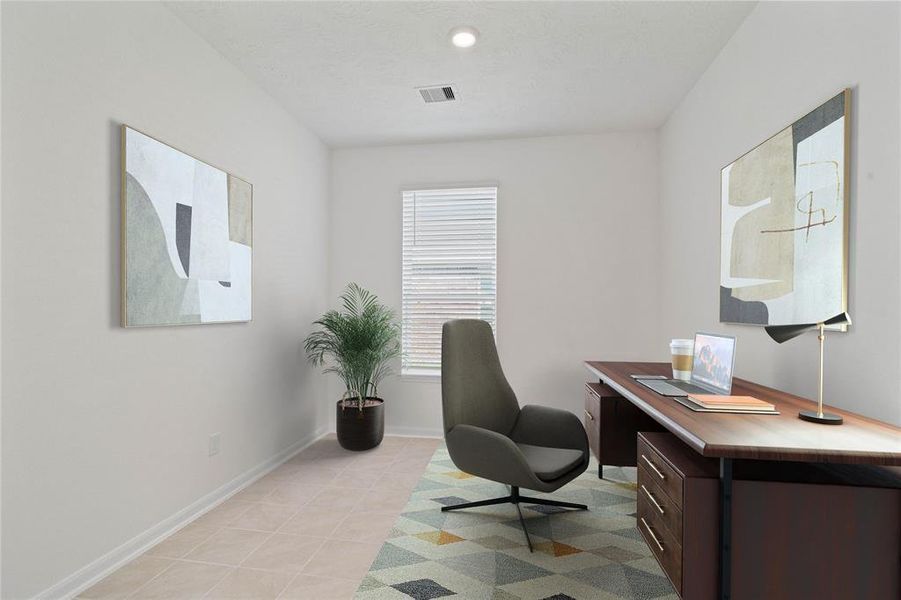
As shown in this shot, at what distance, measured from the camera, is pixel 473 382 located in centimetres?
270

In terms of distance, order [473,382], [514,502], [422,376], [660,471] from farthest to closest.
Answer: [422,376]
[473,382]
[514,502]
[660,471]

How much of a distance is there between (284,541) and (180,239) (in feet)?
5.36

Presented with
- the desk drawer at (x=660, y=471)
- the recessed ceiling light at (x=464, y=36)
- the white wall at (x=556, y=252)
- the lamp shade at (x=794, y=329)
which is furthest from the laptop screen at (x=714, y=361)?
the recessed ceiling light at (x=464, y=36)

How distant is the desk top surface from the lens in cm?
117

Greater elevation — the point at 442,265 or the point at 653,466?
the point at 442,265

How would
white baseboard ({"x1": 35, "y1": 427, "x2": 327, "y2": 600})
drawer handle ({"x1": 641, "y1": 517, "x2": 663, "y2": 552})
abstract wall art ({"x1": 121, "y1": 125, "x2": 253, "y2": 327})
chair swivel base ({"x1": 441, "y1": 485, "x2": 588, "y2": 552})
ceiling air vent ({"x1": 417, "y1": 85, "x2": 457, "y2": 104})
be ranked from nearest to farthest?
drawer handle ({"x1": 641, "y1": 517, "x2": 663, "y2": 552}) < white baseboard ({"x1": 35, "y1": 427, "x2": 327, "y2": 600}) < abstract wall art ({"x1": 121, "y1": 125, "x2": 253, "y2": 327}) < chair swivel base ({"x1": 441, "y1": 485, "x2": 588, "y2": 552}) < ceiling air vent ({"x1": 417, "y1": 85, "x2": 457, "y2": 104})

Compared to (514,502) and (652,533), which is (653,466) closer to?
(652,533)

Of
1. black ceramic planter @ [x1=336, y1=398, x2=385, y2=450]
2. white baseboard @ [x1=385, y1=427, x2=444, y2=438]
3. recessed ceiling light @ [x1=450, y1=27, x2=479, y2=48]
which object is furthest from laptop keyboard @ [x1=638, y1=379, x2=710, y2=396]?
white baseboard @ [x1=385, y1=427, x2=444, y2=438]

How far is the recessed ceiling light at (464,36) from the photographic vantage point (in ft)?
8.06

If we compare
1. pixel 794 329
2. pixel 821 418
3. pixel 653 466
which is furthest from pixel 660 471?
pixel 794 329

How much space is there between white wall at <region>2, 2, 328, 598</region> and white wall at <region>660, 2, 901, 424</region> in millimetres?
2930

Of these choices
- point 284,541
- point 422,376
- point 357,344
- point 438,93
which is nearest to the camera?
point 284,541

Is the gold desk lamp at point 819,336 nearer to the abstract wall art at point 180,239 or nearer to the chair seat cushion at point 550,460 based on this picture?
the chair seat cushion at point 550,460

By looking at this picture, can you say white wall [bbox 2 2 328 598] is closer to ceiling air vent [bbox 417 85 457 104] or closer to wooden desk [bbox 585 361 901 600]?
ceiling air vent [bbox 417 85 457 104]
